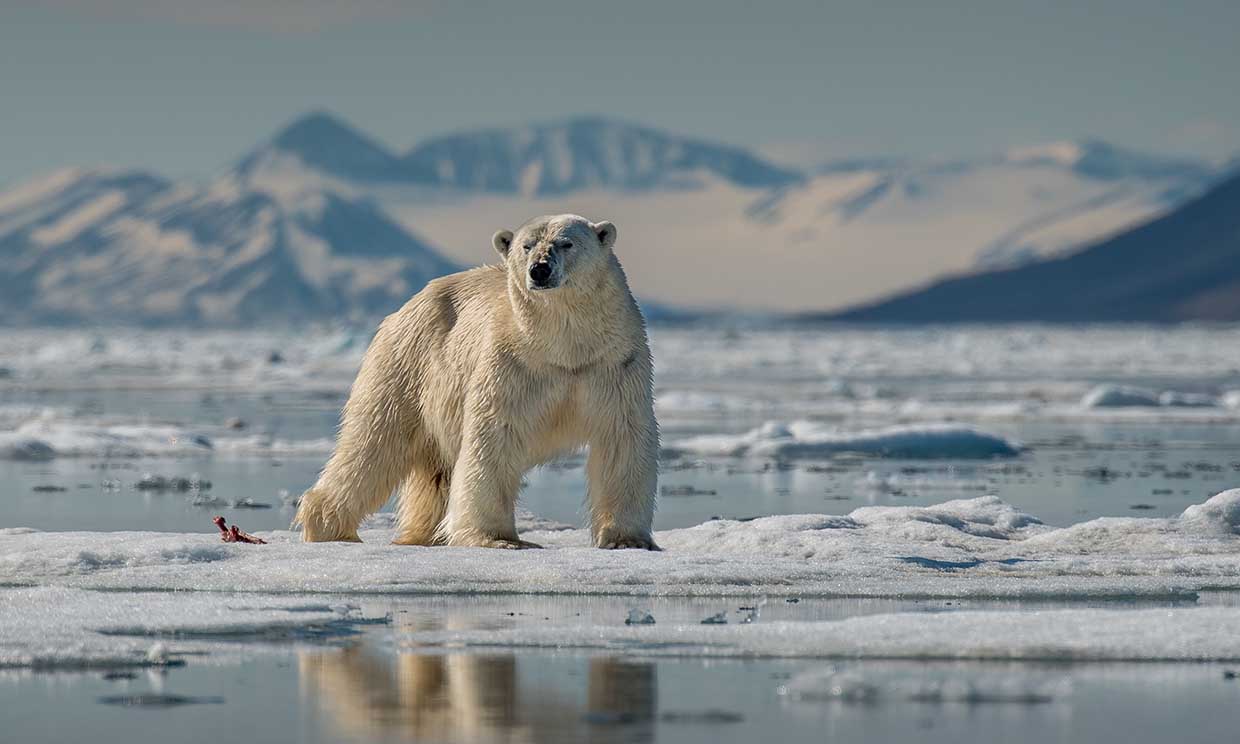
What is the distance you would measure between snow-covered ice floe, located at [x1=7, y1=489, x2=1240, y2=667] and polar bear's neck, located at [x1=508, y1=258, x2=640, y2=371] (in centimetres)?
88

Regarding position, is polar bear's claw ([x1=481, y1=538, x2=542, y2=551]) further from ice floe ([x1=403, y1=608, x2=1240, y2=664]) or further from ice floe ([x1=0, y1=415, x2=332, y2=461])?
ice floe ([x1=0, y1=415, x2=332, y2=461])

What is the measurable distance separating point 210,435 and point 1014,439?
8.31 metres

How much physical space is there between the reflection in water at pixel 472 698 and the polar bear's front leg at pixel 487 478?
2400mm

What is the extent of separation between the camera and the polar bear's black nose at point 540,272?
8.09m

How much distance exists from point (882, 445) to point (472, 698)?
489 inches

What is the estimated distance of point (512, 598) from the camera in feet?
24.0

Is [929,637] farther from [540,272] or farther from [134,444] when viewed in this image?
[134,444]

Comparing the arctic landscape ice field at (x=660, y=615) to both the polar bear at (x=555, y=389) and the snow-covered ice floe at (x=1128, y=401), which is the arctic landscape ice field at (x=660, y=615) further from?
the snow-covered ice floe at (x=1128, y=401)

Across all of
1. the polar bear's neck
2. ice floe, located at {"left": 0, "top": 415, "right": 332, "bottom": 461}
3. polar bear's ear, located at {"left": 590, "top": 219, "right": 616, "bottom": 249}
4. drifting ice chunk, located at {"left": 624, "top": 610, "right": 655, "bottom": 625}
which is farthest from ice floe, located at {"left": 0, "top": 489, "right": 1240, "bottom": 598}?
ice floe, located at {"left": 0, "top": 415, "right": 332, "bottom": 461}

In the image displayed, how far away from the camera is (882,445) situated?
17.3m

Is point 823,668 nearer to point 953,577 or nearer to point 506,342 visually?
point 953,577

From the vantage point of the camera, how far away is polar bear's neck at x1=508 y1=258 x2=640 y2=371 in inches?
330

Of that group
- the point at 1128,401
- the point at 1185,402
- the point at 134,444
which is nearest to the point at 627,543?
the point at 134,444

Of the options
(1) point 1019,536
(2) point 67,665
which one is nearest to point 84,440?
(1) point 1019,536
